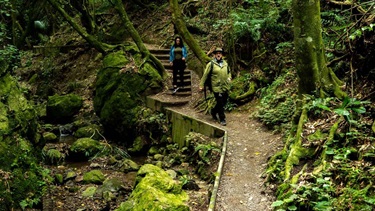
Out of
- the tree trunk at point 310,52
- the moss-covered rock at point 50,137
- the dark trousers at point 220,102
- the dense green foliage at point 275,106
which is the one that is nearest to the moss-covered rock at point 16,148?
the dense green foliage at point 275,106

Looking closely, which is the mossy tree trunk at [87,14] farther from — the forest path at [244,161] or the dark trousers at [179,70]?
the forest path at [244,161]

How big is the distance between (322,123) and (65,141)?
11.5 meters

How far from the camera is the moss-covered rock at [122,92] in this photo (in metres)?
14.9

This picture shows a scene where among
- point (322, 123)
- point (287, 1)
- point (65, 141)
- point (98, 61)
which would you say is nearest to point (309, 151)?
point (322, 123)

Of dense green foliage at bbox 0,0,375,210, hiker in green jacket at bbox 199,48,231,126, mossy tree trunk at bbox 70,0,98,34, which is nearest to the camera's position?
dense green foliage at bbox 0,0,375,210

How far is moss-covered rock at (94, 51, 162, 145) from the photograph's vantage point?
14.9 metres

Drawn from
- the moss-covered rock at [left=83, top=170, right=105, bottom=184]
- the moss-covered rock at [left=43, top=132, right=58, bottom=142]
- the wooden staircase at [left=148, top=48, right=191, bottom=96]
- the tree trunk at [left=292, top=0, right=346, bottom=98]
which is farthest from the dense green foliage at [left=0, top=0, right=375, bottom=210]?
the moss-covered rock at [left=43, top=132, right=58, bottom=142]

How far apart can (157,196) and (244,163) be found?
215 cm

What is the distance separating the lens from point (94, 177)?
1168 cm

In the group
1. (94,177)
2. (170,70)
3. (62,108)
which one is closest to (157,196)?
(94,177)

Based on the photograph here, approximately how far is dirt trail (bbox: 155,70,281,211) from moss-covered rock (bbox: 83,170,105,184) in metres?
3.60

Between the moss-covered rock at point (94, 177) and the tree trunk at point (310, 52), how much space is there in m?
6.66

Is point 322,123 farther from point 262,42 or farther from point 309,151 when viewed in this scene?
point 262,42

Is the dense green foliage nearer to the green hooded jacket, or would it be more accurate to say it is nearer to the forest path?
the forest path
